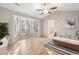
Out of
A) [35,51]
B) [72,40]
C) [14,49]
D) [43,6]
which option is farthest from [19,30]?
[72,40]

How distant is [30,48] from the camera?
6.92 ft

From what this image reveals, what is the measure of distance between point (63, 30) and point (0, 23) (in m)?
1.16

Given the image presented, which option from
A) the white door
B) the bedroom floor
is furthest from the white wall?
the bedroom floor

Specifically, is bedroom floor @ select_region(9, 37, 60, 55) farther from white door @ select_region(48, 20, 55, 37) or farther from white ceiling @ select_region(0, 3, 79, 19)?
white ceiling @ select_region(0, 3, 79, 19)

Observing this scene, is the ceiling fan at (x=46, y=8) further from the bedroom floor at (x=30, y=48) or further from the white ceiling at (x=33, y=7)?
the bedroom floor at (x=30, y=48)

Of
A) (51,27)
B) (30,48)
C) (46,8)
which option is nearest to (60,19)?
(51,27)

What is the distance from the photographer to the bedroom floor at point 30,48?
2.08m

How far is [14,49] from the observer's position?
207cm

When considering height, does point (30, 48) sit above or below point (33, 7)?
below

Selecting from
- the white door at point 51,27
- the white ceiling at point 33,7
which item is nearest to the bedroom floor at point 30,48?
the white door at point 51,27

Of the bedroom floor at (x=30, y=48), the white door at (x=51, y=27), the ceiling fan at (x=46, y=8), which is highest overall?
the ceiling fan at (x=46, y=8)

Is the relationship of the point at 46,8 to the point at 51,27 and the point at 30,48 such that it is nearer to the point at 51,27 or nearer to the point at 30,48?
the point at 51,27

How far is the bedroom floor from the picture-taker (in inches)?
82.0
